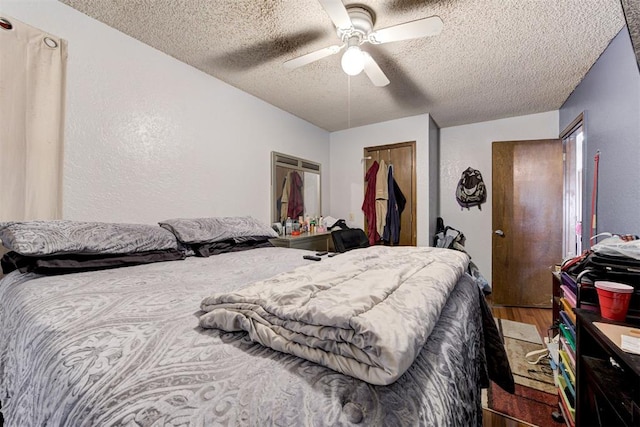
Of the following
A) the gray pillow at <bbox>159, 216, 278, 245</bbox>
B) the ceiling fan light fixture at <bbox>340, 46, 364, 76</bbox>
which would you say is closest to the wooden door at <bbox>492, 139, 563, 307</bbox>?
the ceiling fan light fixture at <bbox>340, 46, 364, 76</bbox>

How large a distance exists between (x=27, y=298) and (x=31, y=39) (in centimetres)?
157

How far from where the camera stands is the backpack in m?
3.65

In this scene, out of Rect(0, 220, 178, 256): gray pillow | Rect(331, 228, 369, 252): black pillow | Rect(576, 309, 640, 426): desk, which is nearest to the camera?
Rect(576, 309, 640, 426): desk

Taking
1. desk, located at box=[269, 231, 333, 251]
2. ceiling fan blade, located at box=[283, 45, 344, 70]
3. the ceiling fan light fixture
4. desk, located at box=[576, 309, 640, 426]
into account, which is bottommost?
desk, located at box=[576, 309, 640, 426]

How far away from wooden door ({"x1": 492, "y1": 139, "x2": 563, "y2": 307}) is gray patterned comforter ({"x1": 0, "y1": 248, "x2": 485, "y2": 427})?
2896mm

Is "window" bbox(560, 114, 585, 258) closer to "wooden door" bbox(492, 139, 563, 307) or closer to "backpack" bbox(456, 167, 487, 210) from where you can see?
"wooden door" bbox(492, 139, 563, 307)

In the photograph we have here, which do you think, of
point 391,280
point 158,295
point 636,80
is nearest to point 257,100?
point 158,295

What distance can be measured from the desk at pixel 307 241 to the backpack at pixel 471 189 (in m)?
1.95

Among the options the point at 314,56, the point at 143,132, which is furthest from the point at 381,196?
the point at 143,132

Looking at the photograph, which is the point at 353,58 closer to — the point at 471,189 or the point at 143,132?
the point at 143,132

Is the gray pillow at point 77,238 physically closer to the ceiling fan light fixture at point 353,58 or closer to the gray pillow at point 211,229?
the gray pillow at point 211,229

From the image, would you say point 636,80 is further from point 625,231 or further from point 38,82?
point 38,82

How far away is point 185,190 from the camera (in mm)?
2346

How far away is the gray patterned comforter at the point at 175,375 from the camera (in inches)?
17.2
